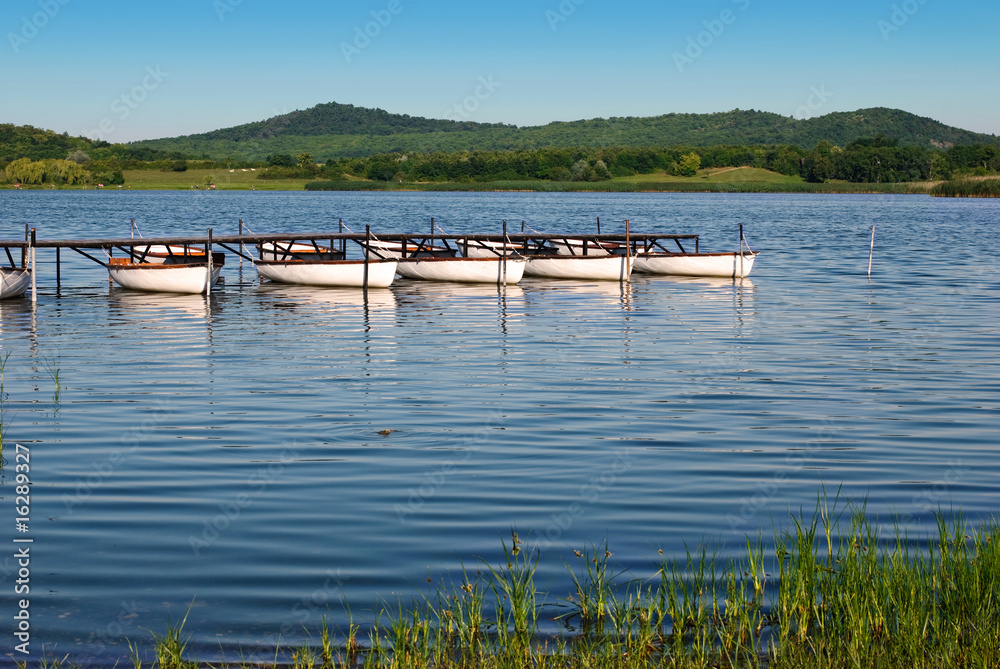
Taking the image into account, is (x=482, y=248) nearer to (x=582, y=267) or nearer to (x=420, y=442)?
(x=582, y=267)

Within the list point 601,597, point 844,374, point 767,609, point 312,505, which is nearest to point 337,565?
point 312,505

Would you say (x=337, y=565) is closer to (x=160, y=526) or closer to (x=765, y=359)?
(x=160, y=526)

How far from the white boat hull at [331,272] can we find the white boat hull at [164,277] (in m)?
3.35

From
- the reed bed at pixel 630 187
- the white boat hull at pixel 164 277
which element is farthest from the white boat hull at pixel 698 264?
the reed bed at pixel 630 187

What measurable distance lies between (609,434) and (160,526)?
638cm

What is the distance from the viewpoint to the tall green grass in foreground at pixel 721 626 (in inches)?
263

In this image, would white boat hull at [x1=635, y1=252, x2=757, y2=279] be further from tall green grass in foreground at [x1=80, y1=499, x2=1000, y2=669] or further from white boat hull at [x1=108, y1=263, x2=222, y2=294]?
tall green grass in foreground at [x1=80, y1=499, x2=1000, y2=669]

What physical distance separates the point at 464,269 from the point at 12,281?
15.4 metres

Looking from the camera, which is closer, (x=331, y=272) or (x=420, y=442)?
(x=420, y=442)

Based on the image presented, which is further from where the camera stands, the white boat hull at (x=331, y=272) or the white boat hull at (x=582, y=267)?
the white boat hull at (x=582, y=267)

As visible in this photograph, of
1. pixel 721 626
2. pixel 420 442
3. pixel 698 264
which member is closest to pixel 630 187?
pixel 698 264

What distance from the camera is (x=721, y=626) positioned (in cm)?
747

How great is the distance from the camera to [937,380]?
1867 cm

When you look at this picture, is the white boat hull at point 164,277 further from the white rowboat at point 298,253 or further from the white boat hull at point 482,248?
the white boat hull at point 482,248
